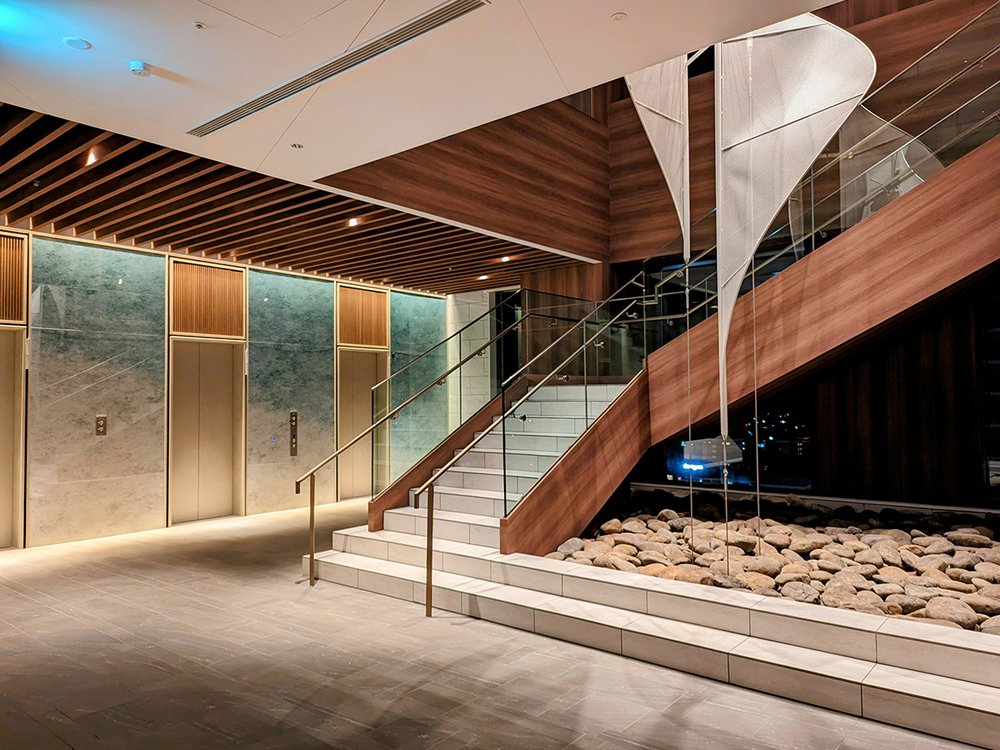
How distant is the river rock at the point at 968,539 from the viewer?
20.0ft

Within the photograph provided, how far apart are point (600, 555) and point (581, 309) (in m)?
3.19

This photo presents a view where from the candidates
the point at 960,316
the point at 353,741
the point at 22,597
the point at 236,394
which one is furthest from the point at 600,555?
the point at 236,394

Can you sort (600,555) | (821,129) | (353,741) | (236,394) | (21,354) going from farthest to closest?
(236,394)
(21,354)
(600,555)
(821,129)
(353,741)

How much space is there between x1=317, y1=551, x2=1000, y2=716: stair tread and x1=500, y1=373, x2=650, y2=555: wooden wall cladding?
2.01ft

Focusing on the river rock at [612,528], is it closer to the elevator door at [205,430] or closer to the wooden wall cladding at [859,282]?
the wooden wall cladding at [859,282]

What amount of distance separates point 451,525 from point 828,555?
3266 millimetres

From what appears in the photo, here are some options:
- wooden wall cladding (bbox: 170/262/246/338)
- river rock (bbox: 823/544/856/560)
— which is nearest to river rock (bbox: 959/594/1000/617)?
river rock (bbox: 823/544/856/560)

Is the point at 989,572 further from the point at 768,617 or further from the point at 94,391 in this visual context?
the point at 94,391

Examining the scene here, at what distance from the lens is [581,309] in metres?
7.81

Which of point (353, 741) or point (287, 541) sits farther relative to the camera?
point (287, 541)

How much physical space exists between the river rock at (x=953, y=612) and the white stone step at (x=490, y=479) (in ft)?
10.0

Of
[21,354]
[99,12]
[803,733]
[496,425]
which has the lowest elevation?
[803,733]

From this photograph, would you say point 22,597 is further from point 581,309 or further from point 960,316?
point 960,316

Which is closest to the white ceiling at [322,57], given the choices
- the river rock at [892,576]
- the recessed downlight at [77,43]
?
the recessed downlight at [77,43]
